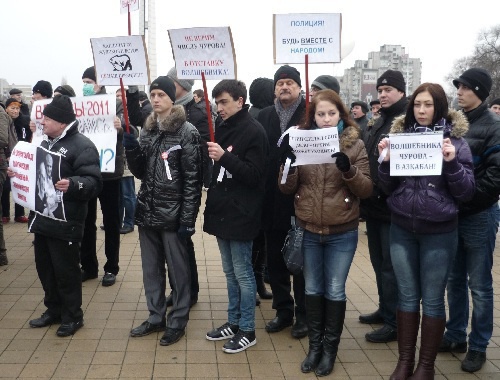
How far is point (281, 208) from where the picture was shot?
5.01 metres

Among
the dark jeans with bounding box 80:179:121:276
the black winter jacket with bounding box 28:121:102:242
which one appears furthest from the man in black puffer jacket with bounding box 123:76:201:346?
the dark jeans with bounding box 80:179:121:276

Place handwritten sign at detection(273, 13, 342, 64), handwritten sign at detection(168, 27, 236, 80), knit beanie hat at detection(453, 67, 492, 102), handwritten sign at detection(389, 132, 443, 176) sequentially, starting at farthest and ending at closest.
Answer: handwritten sign at detection(168, 27, 236, 80) < handwritten sign at detection(273, 13, 342, 64) < knit beanie hat at detection(453, 67, 492, 102) < handwritten sign at detection(389, 132, 443, 176)

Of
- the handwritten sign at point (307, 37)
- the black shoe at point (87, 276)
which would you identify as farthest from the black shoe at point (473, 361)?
the black shoe at point (87, 276)

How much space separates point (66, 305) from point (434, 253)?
3100mm

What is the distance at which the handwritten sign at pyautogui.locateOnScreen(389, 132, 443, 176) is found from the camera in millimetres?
3756

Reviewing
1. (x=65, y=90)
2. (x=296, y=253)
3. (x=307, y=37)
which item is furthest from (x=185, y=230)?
(x=65, y=90)

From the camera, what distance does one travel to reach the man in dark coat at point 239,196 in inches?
182

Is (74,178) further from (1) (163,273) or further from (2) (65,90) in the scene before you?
(2) (65,90)

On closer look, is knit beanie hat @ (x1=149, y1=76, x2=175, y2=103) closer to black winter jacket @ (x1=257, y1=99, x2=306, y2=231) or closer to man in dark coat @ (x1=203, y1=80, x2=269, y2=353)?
man in dark coat @ (x1=203, y1=80, x2=269, y2=353)

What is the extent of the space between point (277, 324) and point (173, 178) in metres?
1.63

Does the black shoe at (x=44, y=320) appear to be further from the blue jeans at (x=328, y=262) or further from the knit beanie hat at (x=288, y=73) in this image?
the knit beanie hat at (x=288, y=73)

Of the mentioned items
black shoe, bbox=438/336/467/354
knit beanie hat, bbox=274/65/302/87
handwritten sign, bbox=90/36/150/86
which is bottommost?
black shoe, bbox=438/336/467/354

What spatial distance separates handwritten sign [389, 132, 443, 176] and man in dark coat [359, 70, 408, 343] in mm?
785

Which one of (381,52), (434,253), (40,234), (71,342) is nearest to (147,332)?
(71,342)
